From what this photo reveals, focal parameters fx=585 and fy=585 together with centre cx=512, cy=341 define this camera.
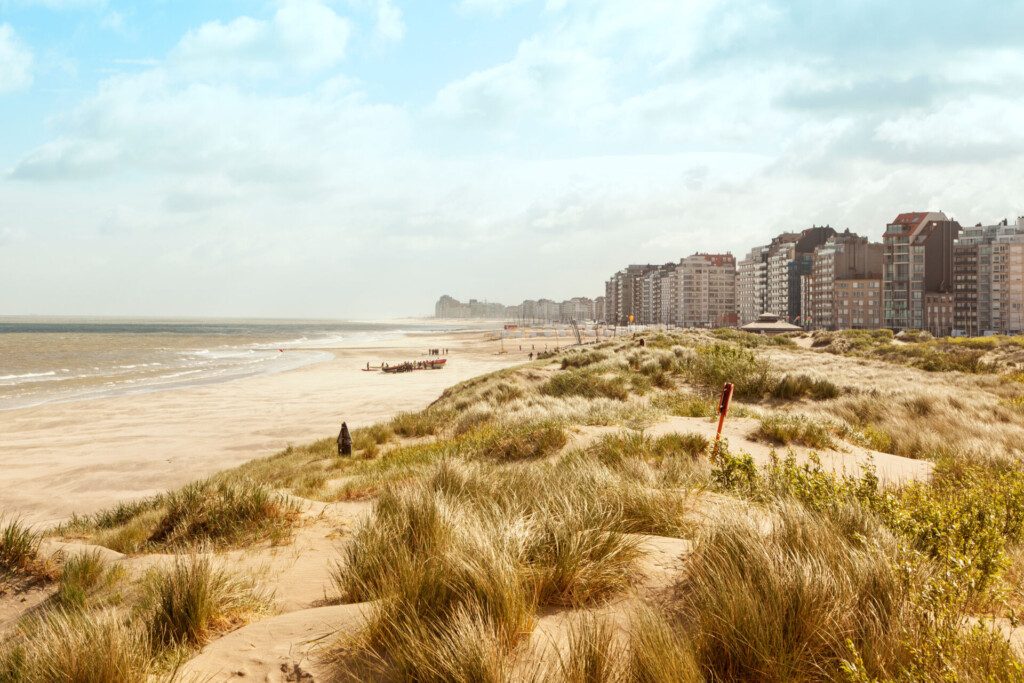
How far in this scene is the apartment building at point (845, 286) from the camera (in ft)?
360

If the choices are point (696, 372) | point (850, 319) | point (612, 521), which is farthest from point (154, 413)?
point (850, 319)

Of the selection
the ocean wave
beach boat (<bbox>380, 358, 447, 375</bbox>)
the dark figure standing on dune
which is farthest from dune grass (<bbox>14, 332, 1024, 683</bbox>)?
beach boat (<bbox>380, 358, 447, 375</bbox>)

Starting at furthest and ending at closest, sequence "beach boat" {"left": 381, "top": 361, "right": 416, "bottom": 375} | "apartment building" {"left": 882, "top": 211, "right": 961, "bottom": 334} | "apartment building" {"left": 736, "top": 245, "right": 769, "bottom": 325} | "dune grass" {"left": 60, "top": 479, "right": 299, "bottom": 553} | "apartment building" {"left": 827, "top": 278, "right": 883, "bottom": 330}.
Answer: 1. "apartment building" {"left": 736, "top": 245, "right": 769, "bottom": 325}
2. "apartment building" {"left": 827, "top": 278, "right": 883, "bottom": 330}
3. "apartment building" {"left": 882, "top": 211, "right": 961, "bottom": 334}
4. "beach boat" {"left": 381, "top": 361, "right": 416, "bottom": 375}
5. "dune grass" {"left": 60, "top": 479, "right": 299, "bottom": 553}

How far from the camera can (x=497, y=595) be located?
11.0 feet

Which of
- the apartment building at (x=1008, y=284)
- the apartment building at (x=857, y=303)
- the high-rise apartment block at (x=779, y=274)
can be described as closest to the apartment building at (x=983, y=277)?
the apartment building at (x=1008, y=284)

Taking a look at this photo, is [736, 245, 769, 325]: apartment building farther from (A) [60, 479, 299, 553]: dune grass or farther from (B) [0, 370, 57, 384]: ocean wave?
(A) [60, 479, 299, 553]: dune grass

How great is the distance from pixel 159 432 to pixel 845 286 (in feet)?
392

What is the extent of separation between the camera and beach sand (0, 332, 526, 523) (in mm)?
14336

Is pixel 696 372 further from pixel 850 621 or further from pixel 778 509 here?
pixel 850 621

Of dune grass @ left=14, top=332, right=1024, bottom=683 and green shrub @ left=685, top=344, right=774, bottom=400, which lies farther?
green shrub @ left=685, top=344, right=774, bottom=400

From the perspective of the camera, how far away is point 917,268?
4072 inches

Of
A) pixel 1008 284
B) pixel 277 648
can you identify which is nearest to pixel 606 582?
pixel 277 648

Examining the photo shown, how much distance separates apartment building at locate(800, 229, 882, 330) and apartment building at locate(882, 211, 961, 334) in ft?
10.4

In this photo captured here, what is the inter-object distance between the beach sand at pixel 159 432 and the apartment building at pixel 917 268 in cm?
9826
